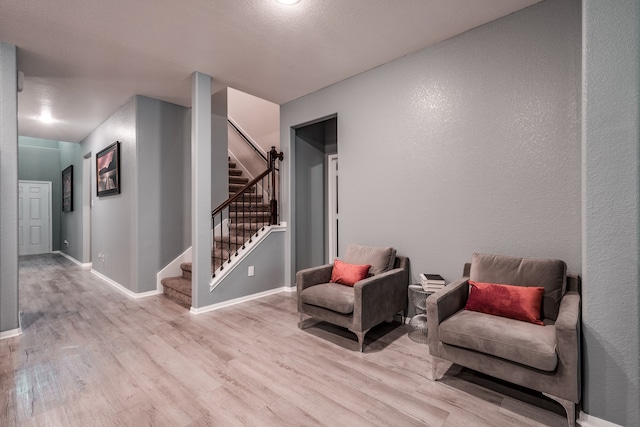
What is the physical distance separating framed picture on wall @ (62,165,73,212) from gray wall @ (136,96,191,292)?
15.4ft

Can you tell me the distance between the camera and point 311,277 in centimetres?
316

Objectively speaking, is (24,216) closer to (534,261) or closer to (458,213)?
(458,213)

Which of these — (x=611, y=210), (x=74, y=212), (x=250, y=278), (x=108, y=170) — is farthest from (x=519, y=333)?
(x=74, y=212)

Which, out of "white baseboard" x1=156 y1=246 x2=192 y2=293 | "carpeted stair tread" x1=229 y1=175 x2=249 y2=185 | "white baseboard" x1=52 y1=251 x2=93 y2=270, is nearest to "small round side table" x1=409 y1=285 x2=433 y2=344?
"white baseboard" x1=156 y1=246 x2=192 y2=293

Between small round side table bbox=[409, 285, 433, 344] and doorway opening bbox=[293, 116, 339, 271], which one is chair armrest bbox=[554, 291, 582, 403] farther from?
doorway opening bbox=[293, 116, 339, 271]

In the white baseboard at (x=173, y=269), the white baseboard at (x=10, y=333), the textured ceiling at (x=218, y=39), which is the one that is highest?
the textured ceiling at (x=218, y=39)

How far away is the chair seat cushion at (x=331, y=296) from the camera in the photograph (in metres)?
2.69

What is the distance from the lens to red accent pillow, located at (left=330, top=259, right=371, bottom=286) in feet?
10.0

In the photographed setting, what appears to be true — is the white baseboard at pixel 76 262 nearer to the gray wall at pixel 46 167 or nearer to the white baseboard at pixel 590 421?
the gray wall at pixel 46 167

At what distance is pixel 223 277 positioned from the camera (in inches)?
153

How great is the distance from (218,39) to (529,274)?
338cm

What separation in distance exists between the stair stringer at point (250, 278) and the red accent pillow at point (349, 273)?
1.41 meters

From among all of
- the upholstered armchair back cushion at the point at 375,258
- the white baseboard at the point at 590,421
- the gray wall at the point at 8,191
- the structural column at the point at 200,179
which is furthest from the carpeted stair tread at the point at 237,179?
the white baseboard at the point at 590,421

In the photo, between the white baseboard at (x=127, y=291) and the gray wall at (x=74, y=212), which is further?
the gray wall at (x=74, y=212)
